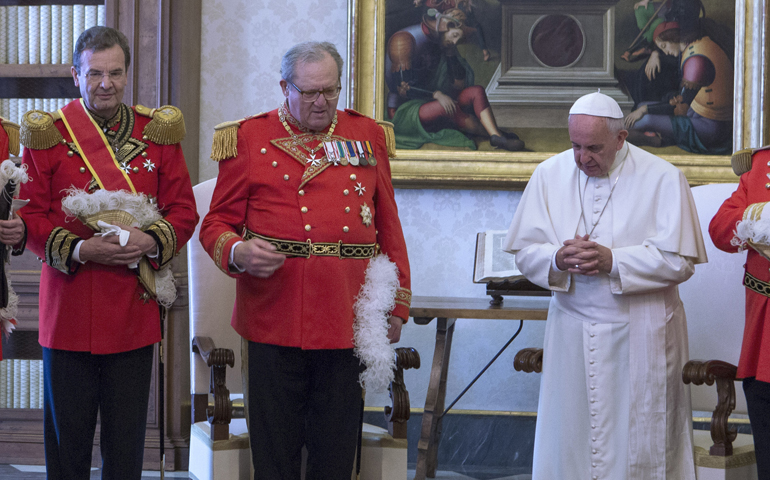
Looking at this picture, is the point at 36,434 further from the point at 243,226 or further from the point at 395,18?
the point at 395,18

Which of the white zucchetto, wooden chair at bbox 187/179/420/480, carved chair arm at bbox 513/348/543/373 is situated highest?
the white zucchetto

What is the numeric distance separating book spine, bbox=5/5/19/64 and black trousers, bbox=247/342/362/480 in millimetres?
2499

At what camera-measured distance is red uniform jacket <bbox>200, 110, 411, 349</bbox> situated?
7.00 feet

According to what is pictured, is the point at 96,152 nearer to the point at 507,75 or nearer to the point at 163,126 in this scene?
the point at 163,126

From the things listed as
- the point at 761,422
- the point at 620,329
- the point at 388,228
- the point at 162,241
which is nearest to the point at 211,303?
the point at 162,241

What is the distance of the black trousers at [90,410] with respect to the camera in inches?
85.2

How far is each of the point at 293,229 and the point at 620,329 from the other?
4.00ft

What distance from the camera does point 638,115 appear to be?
3836 mm

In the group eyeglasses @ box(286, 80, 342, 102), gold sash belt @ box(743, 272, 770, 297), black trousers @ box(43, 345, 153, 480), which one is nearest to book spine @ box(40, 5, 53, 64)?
black trousers @ box(43, 345, 153, 480)

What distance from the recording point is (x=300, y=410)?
218 centimetres

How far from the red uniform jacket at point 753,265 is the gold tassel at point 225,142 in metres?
1.68

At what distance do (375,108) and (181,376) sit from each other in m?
1.76

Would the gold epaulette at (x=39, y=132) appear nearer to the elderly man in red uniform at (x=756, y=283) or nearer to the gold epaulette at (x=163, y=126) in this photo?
the gold epaulette at (x=163, y=126)

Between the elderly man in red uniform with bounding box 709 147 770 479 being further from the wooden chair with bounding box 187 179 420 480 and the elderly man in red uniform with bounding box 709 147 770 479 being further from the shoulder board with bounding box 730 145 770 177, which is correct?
the wooden chair with bounding box 187 179 420 480
